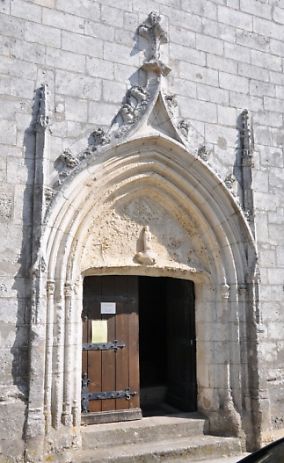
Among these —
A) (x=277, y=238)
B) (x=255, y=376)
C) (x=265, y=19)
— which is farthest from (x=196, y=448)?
(x=265, y=19)

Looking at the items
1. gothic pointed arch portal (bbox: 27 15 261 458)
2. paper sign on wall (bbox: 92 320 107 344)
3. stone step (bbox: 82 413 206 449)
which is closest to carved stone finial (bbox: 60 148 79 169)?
gothic pointed arch portal (bbox: 27 15 261 458)

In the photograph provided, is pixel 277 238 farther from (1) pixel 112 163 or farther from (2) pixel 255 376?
(1) pixel 112 163

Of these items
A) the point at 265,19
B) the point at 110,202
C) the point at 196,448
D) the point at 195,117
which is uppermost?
the point at 265,19

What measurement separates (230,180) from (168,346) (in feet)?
7.04

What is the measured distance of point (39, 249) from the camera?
3951mm

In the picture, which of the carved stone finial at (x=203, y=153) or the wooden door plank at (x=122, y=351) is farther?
the carved stone finial at (x=203, y=153)

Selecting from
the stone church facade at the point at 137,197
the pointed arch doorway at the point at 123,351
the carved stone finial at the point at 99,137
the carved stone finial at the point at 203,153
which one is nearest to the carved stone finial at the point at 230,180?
the stone church facade at the point at 137,197

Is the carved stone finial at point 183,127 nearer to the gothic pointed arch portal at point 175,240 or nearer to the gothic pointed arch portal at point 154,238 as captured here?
the gothic pointed arch portal at point 154,238

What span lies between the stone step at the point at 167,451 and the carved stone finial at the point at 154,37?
3568mm

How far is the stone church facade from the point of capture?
12.9 feet

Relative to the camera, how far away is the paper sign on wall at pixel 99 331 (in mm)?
4539

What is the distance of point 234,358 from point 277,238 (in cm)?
138

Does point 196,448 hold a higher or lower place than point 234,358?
lower

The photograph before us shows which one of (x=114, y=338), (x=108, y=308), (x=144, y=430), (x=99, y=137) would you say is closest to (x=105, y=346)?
(x=114, y=338)
